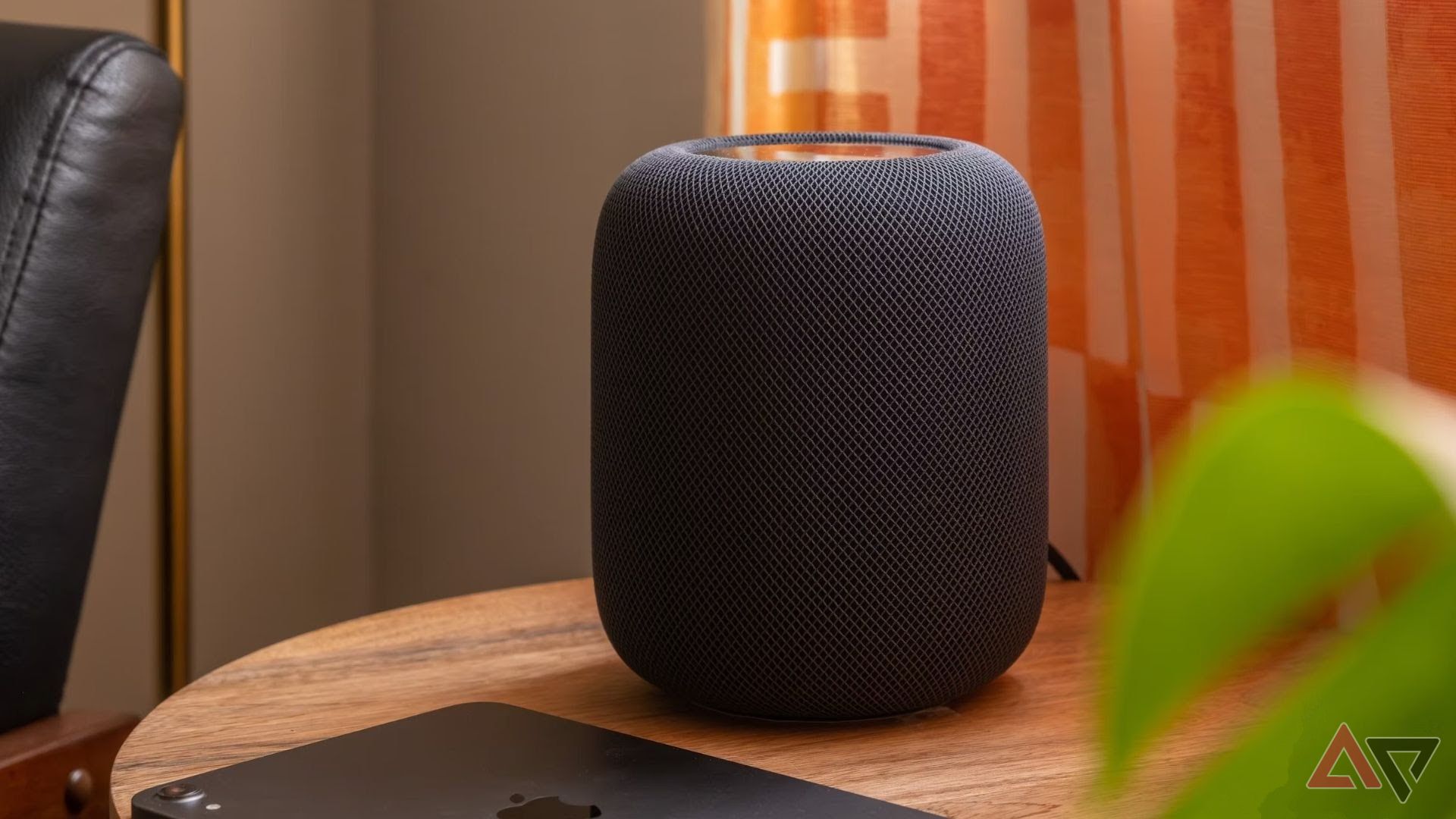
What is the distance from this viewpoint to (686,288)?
68cm

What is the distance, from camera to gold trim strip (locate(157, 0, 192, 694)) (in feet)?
4.63

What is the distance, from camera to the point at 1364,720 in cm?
12

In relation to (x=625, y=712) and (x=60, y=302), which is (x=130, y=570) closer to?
(x=60, y=302)

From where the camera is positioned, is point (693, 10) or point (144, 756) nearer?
point (144, 756)

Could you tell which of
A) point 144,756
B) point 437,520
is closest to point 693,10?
point 437,520

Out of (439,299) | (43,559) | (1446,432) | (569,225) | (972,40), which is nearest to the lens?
(1446,432)

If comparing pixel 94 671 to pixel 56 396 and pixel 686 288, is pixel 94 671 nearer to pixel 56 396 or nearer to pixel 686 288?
pixel 56 396

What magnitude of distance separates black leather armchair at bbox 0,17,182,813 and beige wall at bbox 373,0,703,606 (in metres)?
0.54

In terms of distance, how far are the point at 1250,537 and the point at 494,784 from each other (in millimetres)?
573

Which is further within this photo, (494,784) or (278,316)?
(278,316)

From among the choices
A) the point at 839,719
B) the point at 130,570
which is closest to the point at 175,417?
the point at 130,570

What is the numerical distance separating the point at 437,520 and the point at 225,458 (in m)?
0.23

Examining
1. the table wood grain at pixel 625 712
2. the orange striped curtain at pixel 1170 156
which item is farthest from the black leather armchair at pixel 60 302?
the orange striped curtain at pixel 1170 156

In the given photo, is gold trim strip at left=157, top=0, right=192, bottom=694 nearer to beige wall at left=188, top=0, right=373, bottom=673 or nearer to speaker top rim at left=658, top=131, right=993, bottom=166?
beige wall at left=188, top=0, right=373, bottom=673
